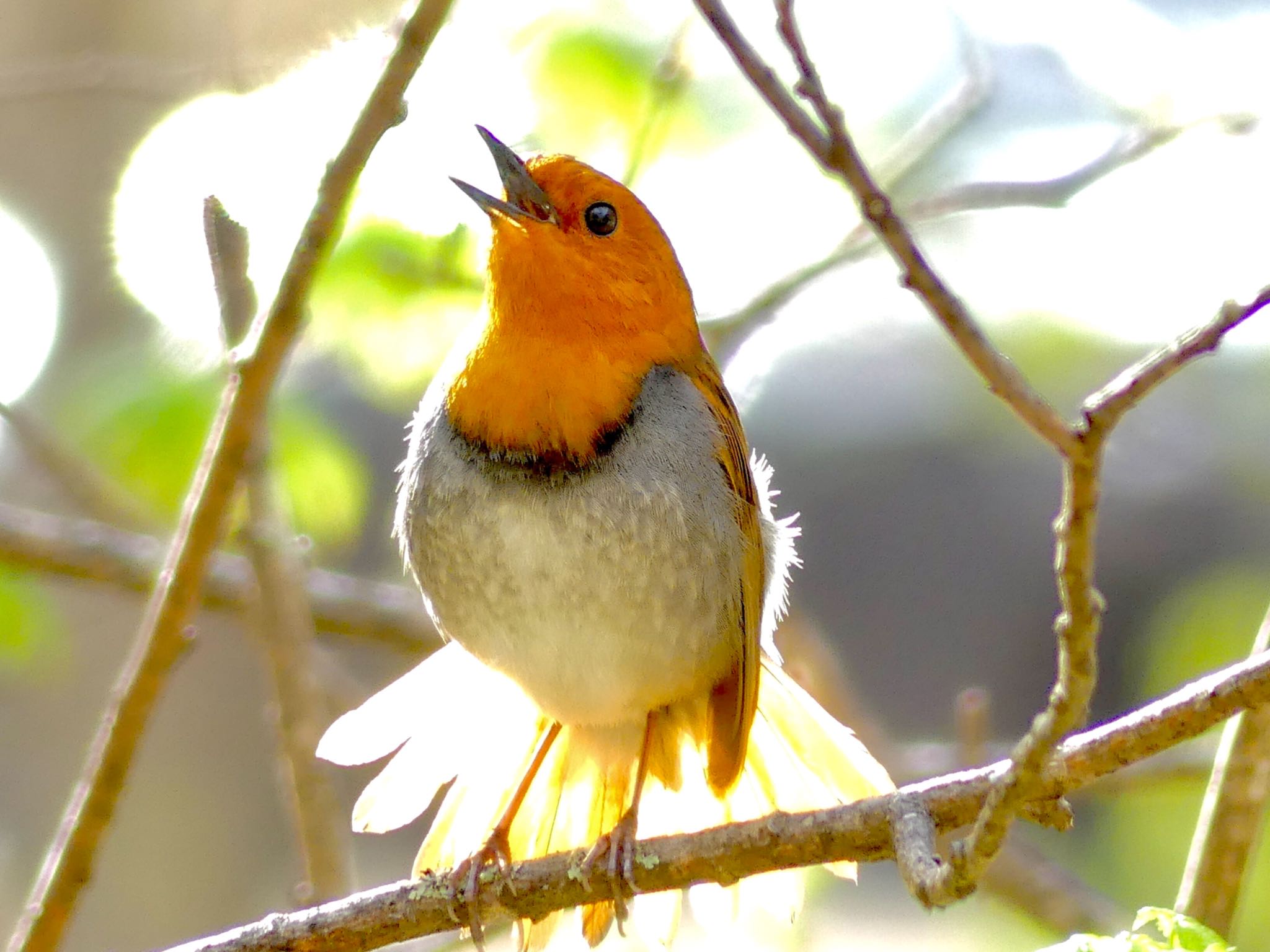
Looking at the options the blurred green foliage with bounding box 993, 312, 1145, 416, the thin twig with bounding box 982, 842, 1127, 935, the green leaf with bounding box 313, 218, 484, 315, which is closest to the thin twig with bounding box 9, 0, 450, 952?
the green leaf with bounding box 313, 218, 484, 315

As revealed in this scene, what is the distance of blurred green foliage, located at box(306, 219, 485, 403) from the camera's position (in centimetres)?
437

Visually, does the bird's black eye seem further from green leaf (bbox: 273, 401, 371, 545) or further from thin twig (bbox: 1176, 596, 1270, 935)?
thin twig (bbox: 1176, 596, 1270, 935)

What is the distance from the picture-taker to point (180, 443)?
4.92m

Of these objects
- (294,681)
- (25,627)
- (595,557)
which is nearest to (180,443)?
(25,627)

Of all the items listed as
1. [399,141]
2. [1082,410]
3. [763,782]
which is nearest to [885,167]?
[399,141]

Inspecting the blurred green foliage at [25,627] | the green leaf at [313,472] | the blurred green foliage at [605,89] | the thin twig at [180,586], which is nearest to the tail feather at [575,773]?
the thin twig at [180,586]

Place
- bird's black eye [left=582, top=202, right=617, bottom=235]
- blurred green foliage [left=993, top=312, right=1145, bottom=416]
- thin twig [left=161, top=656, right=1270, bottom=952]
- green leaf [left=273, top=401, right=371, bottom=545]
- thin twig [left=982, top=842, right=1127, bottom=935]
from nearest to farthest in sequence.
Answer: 1. thin twig [left=161, top=656, right=1270, bottom=952]
2. bird's black eye [left=582, top=202, right=617, bottom=235]
3. thin twig [left=982, top=842, right=1127, bottom=935]
4. green leaf [left=273, top=401, right=371, bottom=545]
5. blurred green foliage [left=993, top=312, right=1145, bottom=416]

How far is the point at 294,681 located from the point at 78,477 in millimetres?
1065

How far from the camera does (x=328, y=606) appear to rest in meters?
5.41

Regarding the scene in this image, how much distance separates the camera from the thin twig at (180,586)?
3.15m

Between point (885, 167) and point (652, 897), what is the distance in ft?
8.58

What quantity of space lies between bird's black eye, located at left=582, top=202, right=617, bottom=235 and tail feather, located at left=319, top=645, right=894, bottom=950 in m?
1.25

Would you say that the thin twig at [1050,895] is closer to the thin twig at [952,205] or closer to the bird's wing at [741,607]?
the bird's wing at [741,607]

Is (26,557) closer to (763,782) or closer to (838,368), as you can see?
(763,782)
